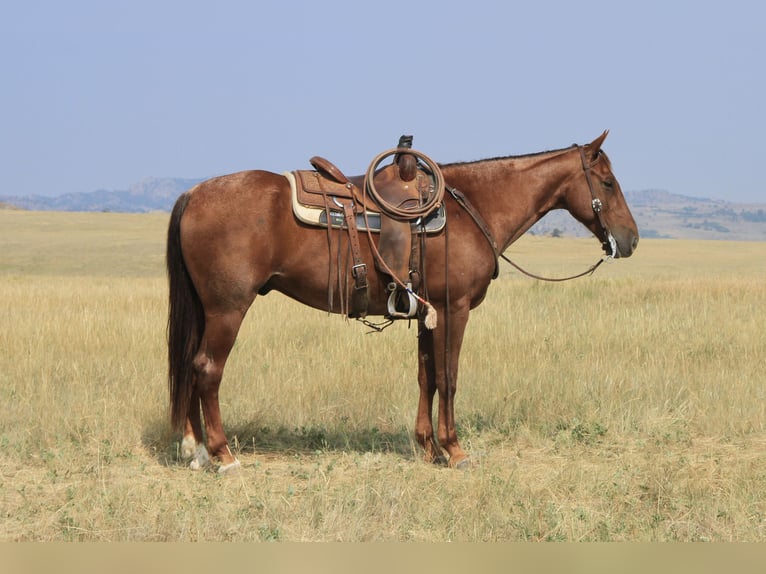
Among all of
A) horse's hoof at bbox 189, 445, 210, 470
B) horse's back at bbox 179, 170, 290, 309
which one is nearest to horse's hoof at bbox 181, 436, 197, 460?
horse's hoof at bbox 189, 445, 210, 470

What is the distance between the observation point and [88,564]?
12.3ft

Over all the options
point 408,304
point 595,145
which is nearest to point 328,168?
point 408,304

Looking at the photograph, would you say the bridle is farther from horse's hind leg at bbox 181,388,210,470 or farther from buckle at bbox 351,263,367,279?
horse's hind leg at bbox 181,388,210,470

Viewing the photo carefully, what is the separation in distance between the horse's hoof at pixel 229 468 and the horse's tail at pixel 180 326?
528mm

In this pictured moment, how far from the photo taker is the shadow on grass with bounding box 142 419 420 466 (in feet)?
21.6

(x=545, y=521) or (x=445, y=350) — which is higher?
(x=445, y=350)

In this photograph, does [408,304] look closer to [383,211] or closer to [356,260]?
[356,260]

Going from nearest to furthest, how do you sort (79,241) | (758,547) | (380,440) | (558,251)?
(758,547), (380,440), (79,241), (558,251)

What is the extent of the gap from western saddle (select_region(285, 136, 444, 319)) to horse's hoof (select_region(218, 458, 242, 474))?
1.39 m

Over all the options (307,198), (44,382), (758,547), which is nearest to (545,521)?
(758,547)

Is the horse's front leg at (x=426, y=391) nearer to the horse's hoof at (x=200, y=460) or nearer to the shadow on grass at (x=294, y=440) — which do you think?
the shadow on grass at (x=294, y=440)

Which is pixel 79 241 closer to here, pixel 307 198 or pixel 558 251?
pixel 558 251

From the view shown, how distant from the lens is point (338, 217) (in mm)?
6047

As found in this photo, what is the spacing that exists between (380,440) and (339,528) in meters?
2.22
